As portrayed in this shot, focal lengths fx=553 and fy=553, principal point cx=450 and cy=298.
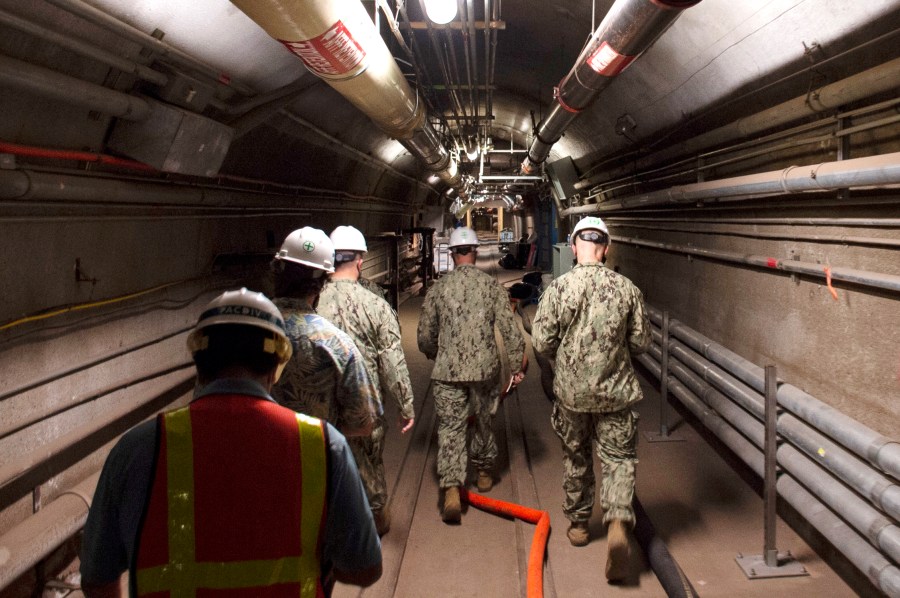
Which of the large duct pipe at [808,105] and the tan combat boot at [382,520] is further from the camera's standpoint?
the tan combat boot at [382,520]

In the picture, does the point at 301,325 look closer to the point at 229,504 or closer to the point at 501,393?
the point at 229,504

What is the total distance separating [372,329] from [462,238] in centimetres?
123

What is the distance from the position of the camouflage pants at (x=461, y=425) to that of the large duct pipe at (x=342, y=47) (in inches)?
77.9

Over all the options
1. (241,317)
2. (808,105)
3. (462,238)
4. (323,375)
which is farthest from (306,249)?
(808,105)

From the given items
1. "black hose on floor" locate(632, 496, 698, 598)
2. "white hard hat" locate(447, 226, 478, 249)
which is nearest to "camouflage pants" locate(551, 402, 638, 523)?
"black hose on floor" locate(632, 496, 698, 598)

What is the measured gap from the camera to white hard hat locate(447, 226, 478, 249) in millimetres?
4043

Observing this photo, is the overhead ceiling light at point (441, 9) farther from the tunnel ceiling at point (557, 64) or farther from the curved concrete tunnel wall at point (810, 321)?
the curved concrete tunnel wall at point (810, 321)

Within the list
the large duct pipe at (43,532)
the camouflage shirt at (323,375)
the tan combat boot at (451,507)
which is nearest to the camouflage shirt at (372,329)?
the camouflage shirt at (323,375)

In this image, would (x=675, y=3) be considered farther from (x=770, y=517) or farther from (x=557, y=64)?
(x=557, y=64)

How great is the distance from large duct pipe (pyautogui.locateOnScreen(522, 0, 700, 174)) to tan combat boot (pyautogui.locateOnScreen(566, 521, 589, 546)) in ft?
9.02

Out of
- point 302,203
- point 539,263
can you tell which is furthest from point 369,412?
point 539,263

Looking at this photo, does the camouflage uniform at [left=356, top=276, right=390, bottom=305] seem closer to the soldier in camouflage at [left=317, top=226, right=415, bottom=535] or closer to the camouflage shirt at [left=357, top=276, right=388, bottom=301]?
the camouflage shirt at [left=357, top=276, right=388, bottom=301]

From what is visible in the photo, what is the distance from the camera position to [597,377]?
3.04 metres

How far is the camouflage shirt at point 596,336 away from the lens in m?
3.05
